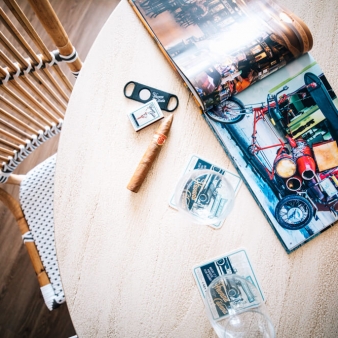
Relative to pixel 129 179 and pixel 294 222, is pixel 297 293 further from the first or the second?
pixel 129 179

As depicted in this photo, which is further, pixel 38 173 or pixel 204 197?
pixel 38 173

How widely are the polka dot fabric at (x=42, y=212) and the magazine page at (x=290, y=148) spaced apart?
1.96ft

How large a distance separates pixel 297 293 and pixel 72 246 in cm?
55

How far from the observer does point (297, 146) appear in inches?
28.0

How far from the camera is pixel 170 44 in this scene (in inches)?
28.4

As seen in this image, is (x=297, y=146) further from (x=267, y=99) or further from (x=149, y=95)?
(x=149, y=95)

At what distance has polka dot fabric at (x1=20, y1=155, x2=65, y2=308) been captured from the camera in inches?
36.2

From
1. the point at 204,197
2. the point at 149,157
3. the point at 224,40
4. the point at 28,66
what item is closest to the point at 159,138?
the point at 149,157

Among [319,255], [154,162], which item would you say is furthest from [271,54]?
[319,255]

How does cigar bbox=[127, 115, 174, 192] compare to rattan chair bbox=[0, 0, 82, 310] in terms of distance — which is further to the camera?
rattan chair bbox=[0, 0, 82, 310]

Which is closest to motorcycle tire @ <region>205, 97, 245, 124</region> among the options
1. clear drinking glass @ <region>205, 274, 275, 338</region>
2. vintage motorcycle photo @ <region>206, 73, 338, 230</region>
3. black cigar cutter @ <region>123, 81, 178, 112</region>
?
vintage motorcycle photo @ <region>206, 73, 338, 230</region>

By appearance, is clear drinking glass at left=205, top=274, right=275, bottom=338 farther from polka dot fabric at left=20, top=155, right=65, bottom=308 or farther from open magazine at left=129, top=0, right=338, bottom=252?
polka dot fabric at left=20, top=155, right=65, bottom=308

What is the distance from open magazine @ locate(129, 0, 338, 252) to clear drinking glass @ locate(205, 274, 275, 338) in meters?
0.15

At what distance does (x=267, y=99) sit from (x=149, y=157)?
1.10 ft
